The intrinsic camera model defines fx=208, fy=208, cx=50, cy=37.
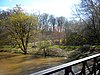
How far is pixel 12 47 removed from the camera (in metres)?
30.3

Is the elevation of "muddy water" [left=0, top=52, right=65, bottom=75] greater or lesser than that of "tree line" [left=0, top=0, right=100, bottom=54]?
lesser

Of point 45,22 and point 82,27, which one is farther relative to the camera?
point 45,22

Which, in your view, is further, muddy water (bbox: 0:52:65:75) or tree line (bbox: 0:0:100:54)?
Result: tree line (bbox: 0:0:100:54)

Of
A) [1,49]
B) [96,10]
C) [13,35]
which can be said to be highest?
[96,10]

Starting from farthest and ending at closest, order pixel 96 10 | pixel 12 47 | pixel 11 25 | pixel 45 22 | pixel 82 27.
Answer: pixel 45 22
pixel 12 47
pixel 11 25
pixel 82 27
pixel 96 10

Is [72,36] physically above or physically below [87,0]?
below

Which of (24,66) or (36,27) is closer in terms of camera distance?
(24,66)

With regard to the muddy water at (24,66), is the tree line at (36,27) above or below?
above

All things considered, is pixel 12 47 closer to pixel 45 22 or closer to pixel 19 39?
pixel 19 39

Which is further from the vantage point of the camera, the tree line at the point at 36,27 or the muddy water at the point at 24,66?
the tree line at the point at 36,27

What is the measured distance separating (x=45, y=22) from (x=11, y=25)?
19172 mm

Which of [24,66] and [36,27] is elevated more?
[36,27]

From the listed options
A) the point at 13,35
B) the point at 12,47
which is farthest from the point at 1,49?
the point at 13,35

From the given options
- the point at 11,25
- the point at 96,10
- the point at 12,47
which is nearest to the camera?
the point at 96,10
